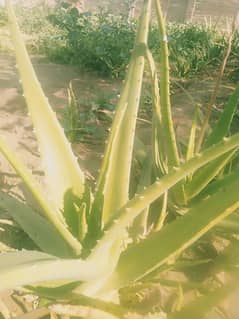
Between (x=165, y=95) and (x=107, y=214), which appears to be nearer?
(x=107, y=214)

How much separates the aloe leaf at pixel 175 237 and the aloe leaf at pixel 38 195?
0.12 meters

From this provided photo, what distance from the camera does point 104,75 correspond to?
284cm

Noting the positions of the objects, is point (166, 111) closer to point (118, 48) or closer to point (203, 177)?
point (203, 177)

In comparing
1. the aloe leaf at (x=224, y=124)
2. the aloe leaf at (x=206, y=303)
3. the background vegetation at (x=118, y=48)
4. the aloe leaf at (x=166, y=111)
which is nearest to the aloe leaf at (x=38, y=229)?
the aloe leaf at (x=206, y=303)

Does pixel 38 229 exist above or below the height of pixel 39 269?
below

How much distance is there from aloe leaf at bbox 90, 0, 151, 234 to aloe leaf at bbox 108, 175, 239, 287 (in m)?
0.12

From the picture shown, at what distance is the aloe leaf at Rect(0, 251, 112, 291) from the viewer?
1.79 feet

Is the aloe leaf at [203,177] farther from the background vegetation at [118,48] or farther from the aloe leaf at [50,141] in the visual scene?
the background vegetation at [118,48]

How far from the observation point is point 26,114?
203cm

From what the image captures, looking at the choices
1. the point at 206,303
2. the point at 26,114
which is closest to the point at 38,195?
the point at 206,303

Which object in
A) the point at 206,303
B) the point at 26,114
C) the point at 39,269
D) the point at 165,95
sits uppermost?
the point at 165,95

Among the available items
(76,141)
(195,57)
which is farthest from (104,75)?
(76,141)

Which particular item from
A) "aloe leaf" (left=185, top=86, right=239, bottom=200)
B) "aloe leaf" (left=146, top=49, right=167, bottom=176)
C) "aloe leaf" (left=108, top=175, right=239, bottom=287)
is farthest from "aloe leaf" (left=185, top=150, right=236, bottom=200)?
"aloe leaf" (left=108, top=175, right=239, bottom=287)

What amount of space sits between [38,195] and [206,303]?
39 centimetres
